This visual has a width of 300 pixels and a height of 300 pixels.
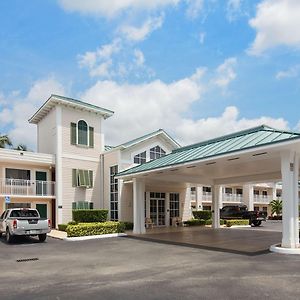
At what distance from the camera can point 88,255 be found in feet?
41.3

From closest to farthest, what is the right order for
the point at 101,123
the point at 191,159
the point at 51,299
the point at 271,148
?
the point at 51,299, the point at 271,148, the point at 191,159, the point at 101,123

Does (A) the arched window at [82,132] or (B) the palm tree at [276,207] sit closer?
(A) the arched window at [82,132]

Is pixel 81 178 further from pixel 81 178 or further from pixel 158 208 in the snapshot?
pixel 158 208

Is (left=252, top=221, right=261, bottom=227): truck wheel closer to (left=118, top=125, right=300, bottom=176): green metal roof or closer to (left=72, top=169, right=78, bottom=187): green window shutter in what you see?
(left=118, top=125, right=300, bottom=176): green metal roof

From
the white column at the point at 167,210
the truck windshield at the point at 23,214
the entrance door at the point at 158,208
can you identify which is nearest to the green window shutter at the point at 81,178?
the entrance door at the point at 158,208

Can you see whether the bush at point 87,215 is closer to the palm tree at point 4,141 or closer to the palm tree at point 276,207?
the palm tree at point 4,141

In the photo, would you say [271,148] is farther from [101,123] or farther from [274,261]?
[101,123]

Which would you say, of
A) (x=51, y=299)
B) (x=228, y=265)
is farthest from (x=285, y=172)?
(x=51, y=299)

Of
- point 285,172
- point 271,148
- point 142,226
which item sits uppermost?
point 271,148

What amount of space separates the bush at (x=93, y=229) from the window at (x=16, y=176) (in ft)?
22.3

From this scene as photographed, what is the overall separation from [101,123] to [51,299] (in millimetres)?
20957

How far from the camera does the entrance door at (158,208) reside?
88.0ft

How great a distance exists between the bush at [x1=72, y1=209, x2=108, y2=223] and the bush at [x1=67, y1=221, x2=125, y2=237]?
150 inches

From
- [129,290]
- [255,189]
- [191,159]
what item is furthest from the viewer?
[255,189]
